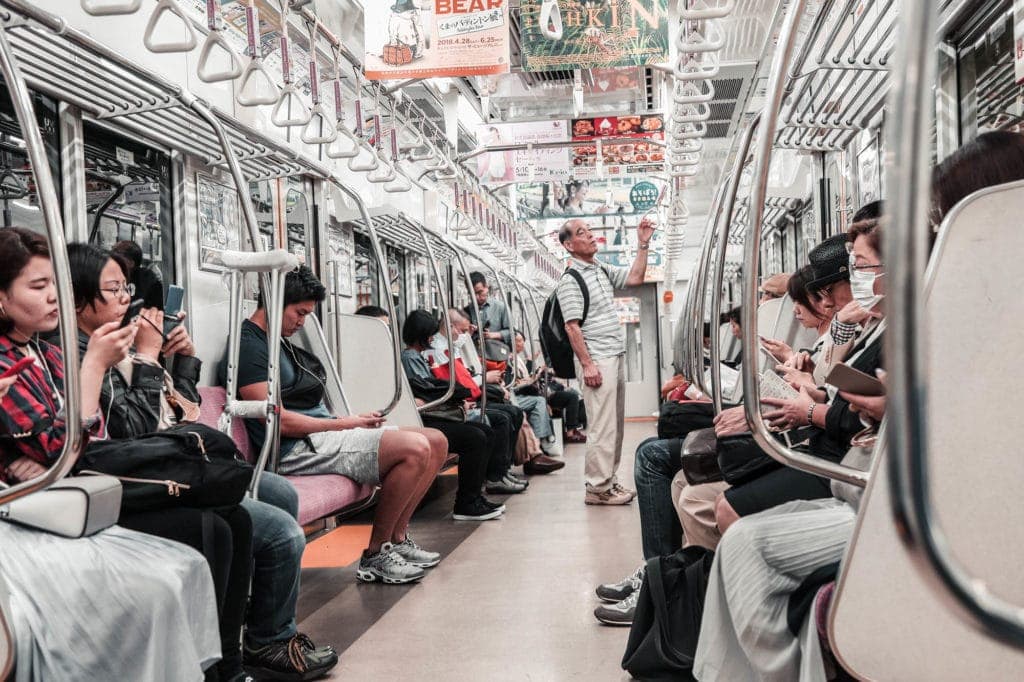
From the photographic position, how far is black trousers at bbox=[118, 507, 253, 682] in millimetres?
2215

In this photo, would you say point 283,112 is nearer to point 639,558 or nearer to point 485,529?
point 485,529

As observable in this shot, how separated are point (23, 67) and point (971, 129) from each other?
133 inches

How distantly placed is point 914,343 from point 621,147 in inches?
313

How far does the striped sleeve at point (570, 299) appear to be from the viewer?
538 centimetres

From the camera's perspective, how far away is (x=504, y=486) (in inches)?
250

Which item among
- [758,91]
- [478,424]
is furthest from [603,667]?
[758,91]

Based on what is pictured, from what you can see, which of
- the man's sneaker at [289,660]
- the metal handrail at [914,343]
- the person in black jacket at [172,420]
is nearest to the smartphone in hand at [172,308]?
the person in black jacket at [172,420]

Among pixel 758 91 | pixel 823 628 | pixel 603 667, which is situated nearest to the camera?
pixel 823 628

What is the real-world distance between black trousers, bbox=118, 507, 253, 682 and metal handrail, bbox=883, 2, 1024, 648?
6.31 ft

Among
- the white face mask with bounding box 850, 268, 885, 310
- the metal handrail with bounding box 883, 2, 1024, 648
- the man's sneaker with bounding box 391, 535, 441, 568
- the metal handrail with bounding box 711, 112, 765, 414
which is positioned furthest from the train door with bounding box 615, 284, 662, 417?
the metal handrail with bounding box 883, 2, 1024, 648

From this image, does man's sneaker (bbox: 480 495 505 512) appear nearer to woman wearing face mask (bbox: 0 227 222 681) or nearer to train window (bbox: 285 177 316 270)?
train window (bbox: 285 177 316 270)

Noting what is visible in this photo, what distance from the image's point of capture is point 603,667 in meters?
2.73

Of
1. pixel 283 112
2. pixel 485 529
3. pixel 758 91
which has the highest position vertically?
pixel 758 91

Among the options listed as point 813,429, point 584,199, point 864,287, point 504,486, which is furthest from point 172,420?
point 584,199
